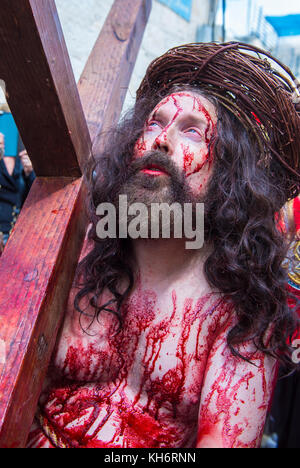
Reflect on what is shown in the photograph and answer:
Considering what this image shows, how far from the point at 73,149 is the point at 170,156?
303 mm

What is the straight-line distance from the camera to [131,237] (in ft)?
4.44

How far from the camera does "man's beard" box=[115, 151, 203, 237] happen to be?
131cm

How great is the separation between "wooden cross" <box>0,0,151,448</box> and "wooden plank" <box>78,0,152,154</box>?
49 millimetres

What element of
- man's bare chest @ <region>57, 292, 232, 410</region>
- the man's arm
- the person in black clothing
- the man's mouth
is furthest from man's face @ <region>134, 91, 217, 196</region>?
the person in black clothing

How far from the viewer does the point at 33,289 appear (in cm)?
114

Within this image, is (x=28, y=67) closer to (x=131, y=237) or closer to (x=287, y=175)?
(x=131, y=237)

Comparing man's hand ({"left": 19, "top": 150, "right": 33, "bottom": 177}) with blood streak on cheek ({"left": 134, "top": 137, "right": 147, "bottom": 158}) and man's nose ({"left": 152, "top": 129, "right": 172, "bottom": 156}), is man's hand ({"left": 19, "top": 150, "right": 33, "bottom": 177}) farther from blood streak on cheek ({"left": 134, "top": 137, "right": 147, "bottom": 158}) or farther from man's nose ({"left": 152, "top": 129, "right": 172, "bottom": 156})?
man's nose ({"left": 152, "top": 129, "right": 172, "bottom": 156})

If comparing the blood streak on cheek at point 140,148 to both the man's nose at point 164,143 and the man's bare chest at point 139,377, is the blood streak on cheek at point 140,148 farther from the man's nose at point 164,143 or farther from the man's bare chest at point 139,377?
the man's bare chest at point 139,377

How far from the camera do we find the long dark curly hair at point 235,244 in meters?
1.25

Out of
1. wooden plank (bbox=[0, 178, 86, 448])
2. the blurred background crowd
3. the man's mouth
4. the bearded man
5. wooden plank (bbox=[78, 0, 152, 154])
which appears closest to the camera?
wooden plank (bbox=[0, 178, 86, 448])

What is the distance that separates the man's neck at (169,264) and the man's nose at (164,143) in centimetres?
29

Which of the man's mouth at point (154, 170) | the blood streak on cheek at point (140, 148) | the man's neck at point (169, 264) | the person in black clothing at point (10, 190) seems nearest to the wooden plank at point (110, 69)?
the blood streak on cheek at point (140, 148)
